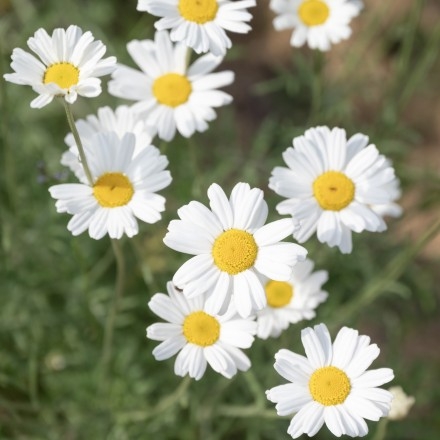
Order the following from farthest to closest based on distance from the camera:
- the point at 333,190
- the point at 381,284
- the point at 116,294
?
the point at 381,284 → the point at 116,294 → the point at 333,190

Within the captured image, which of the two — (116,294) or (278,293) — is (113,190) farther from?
(278,293)

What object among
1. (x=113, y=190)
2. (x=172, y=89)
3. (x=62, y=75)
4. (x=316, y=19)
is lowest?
(x=113, y=190)

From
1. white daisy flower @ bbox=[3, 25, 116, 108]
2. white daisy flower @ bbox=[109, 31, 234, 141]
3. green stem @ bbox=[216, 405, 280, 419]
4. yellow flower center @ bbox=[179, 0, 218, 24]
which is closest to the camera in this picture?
white daisy flower @ bbox=[3, 25, 116, 108]

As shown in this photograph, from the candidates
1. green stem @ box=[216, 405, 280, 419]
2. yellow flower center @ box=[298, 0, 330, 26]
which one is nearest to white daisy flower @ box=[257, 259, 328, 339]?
green stem @ box=[216, 405, 280, 419]

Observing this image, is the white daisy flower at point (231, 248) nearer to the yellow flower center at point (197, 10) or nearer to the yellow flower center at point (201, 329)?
the yellow flower center at point (201, 329)

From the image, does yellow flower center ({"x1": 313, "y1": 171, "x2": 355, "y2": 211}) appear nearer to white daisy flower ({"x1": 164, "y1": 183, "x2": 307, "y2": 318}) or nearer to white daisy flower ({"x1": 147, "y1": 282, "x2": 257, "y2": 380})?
white daisy flower ({"x1": 164, "y1": 183, "x2": 307, "y2": 318})

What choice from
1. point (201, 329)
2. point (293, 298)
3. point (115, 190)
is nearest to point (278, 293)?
point (293, 298)
